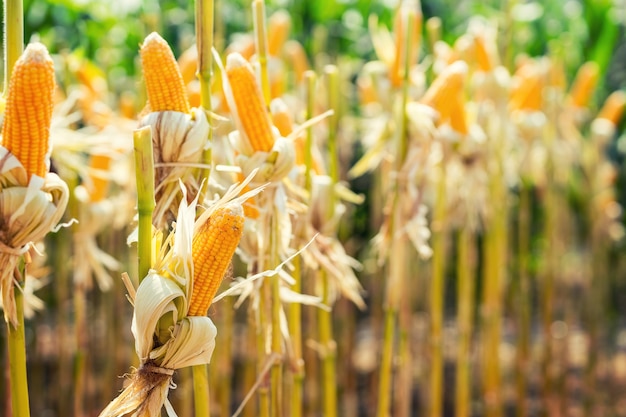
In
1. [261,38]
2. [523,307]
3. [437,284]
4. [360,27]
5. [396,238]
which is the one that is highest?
[360,27]

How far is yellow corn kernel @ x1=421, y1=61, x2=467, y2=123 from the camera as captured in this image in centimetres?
185

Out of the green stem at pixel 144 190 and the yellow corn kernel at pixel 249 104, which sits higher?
the yellow corn kernel at pixel 249 104

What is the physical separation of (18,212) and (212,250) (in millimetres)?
284

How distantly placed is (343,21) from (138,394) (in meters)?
3.87

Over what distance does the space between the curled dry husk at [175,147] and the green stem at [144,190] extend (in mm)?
191

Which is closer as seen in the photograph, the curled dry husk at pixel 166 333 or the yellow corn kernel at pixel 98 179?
the curled dry husk at pixel 166 333

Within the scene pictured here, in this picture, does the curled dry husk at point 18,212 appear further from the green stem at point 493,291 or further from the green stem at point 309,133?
the green stem at point 493,291

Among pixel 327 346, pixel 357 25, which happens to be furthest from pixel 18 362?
pixel 357 25

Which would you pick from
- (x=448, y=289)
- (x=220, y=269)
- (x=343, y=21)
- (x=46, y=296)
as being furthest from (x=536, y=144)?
(x=448, y=289)

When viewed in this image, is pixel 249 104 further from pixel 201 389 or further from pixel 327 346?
pixel 327 346

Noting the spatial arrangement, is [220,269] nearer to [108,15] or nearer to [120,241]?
[120,241]

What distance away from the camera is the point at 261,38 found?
139 cm

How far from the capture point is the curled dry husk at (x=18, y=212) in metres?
1.07

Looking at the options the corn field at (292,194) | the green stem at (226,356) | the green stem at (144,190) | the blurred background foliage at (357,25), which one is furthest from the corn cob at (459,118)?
the blurred background foliage at (357,25)
